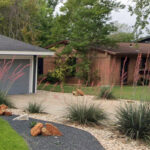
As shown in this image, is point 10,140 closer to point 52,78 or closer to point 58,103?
point 58,103

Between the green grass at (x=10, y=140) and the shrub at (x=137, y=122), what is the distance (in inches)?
87.0

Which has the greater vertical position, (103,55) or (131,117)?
(103,55)

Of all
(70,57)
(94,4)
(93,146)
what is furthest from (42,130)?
(70,57)

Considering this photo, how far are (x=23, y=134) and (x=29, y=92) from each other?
28.3ft

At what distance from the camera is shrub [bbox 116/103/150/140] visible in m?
5.78

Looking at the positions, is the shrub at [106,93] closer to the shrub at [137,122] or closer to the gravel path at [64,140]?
the gravel path at [64,140]

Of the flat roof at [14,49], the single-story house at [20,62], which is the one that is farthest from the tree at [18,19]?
the flat roof at [14,49]

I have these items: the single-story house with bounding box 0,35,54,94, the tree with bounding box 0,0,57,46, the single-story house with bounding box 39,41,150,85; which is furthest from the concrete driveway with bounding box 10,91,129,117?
the tree with bounding box 0,0,57,46

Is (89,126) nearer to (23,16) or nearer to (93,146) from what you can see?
(93,146)

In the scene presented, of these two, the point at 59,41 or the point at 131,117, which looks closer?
the point at 131,117

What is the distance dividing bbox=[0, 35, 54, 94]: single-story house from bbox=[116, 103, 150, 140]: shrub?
7.21 m

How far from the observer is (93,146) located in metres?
5.38

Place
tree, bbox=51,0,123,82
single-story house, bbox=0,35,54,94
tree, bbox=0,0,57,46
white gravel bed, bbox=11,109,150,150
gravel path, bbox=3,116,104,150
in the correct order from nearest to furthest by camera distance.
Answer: gravel path, bbox=3,116,104,150, white gravel bed, bbox=11,109,150,150, single-story house, bbox=0,35,54,94, tree, bbox=51,0,123,82, tree, bbox=0,0,57,46

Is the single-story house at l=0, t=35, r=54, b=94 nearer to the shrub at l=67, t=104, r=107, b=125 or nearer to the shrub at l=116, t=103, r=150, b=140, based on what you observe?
the shrub at l=67, t=104, r=107, b=125
